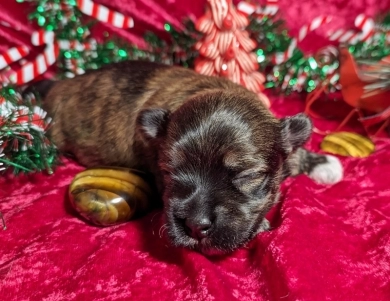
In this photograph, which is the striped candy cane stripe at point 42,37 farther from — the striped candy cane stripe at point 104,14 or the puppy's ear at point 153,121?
the puppy's ear at point 153,121

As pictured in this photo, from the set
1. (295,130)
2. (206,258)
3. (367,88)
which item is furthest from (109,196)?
(367,88)

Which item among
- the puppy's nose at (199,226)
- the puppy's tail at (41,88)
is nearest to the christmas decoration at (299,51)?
the puppy's tail at (41,88)

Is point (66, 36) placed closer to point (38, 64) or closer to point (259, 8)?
point (38, 64)

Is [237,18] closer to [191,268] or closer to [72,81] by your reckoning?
[72,81]

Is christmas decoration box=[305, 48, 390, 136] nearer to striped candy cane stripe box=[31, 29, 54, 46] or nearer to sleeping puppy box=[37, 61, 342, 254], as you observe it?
sleeping puppy box=[37, 61, 342, 254]

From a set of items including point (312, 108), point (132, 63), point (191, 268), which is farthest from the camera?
point (312, 108)

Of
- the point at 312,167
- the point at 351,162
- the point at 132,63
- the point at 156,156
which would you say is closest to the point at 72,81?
the point at 132,63
